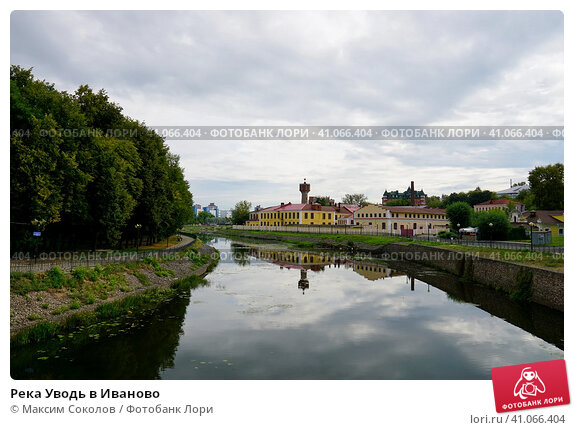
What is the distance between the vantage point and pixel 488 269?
85.1ft

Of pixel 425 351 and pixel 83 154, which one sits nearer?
pixel 425 351

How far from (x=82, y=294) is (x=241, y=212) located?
88.4 metres

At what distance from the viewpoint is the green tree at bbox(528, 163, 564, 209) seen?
57.2 meters

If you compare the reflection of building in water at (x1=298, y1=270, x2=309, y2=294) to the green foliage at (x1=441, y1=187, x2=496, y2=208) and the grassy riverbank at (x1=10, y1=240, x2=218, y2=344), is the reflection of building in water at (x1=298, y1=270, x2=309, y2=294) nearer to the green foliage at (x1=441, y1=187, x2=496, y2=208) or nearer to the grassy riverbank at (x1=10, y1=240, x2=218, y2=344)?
the grassy riverbank at (x1=10, y1=240, x2=218, y2=344)

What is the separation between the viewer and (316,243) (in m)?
59.5

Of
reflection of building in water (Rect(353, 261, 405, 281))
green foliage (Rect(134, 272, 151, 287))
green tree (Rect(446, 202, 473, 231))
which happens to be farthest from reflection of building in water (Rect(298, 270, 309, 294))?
green tree (Rect(446, 202, 473, 231))

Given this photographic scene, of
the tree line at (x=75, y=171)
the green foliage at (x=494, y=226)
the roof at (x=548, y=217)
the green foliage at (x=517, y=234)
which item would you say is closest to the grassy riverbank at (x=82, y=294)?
the tree line at (x=75, y=171)

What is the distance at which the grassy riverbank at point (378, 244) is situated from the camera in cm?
2180

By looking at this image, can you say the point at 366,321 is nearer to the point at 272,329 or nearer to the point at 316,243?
the point at 272,329
